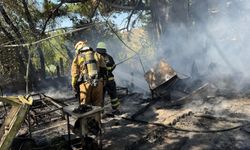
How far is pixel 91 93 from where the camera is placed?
7.16 meters

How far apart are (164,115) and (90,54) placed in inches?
118

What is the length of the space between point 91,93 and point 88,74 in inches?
21.4

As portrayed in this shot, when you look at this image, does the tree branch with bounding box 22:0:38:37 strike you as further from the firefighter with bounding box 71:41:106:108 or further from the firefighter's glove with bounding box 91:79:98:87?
the firefighter's glove with bounding box 91:79:98:87

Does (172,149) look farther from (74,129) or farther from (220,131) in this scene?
(74,129)

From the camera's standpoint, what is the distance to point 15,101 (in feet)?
15.1

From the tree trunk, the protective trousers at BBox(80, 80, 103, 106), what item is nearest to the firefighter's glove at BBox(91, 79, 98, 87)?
the protective trousers at BBox(80, 80, 103, 106)

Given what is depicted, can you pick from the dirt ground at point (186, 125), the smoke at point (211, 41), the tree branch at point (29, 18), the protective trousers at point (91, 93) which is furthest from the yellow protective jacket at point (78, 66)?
the tree branch at point (29, 18)

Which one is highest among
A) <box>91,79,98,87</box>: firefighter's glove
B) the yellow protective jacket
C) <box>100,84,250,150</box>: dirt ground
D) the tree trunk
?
the tree trunk

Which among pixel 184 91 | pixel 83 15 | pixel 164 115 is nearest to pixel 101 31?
pixel 83 15

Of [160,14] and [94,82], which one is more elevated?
[160,14]

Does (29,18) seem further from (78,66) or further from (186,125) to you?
(186,125)

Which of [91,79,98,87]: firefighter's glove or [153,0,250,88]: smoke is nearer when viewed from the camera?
[91,79,98,87]: firefighter's glove

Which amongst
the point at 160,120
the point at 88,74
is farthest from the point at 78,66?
the point at 160,120

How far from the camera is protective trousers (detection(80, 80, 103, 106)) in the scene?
7.03m
